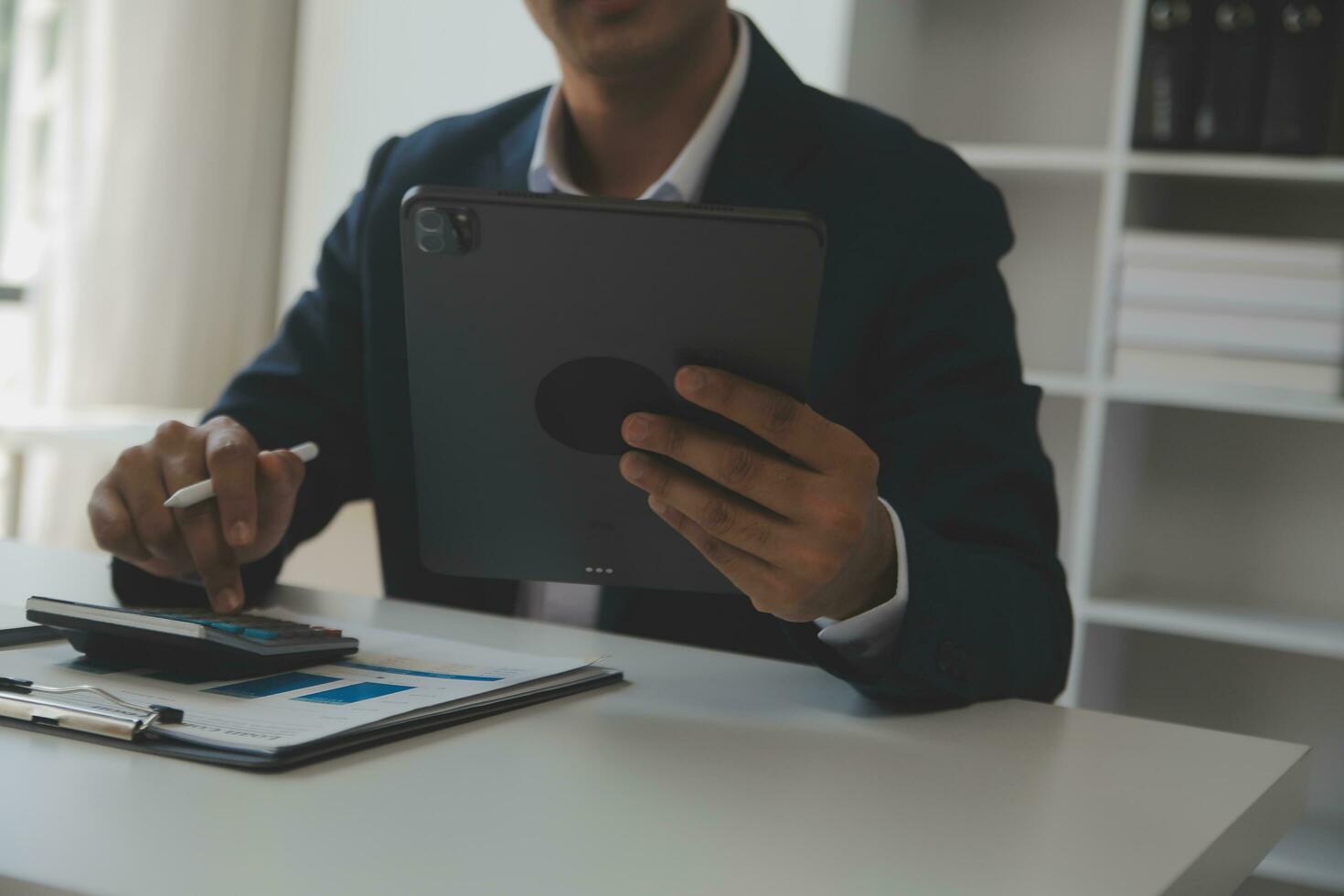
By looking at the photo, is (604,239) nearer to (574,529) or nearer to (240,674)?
(574,529)

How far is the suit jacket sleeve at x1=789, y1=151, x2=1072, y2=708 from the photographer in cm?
91

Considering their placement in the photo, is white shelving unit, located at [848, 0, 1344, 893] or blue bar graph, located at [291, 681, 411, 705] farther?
white shelving unit, located at [848, 0, 1344, 893]

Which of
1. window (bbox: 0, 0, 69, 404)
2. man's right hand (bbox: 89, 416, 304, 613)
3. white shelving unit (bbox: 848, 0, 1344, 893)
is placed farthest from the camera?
window (bbox: 0, 0, 69, 404)

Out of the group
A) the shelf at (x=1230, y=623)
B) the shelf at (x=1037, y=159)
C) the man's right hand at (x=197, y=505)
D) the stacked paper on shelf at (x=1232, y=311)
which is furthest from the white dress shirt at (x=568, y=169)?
the shelf at (x=1230, y=623)

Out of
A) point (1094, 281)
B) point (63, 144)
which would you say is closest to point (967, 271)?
point (1094, 281)

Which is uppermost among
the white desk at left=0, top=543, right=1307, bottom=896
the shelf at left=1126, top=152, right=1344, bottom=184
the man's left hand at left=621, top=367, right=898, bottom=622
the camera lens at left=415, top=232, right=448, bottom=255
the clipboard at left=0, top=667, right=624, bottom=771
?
the shelf at left=1126, top=152, right=1344, bottom=184

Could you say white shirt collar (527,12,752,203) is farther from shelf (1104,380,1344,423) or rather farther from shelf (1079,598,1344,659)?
shelf (1079,598,1344,659)

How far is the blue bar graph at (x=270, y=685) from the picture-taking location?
0.77 m

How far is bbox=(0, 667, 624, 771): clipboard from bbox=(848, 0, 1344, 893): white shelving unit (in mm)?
1573

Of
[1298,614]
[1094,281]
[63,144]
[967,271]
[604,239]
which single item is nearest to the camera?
[604,239]

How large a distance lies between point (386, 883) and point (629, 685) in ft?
1.25

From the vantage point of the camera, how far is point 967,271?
124cm

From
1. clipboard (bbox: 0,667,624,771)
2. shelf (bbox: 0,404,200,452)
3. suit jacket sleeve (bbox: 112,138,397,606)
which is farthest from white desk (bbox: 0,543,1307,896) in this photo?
shelf (bbox: 0,404,200,452)

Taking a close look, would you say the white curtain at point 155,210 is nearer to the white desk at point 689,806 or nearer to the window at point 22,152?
the window at point 22,152
